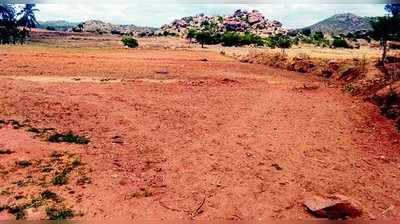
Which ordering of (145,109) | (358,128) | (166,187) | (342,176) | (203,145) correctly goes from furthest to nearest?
(145,109) < (358,128) < (203,145) < (342,176) < (166,187)

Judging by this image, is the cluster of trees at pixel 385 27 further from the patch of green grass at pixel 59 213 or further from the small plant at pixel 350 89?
the patch of green grass at pixel 59 213

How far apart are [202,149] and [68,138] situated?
3.06 meters

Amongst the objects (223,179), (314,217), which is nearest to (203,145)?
(223,179)

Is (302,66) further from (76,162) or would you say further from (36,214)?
(36,214)

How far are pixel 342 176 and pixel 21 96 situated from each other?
10.6 meters

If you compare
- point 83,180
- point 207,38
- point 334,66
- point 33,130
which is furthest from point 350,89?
point 207,38

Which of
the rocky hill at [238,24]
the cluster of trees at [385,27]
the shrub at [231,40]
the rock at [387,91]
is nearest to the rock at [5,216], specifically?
the rock at [387,91]

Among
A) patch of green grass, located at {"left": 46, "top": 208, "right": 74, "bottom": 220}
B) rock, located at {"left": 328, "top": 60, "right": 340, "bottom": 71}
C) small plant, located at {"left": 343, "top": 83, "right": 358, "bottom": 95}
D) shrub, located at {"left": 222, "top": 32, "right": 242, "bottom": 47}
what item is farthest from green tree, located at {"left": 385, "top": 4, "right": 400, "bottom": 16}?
shrub, located at {"left": 222, "top": 32, "right": 242, "bottom": 47}

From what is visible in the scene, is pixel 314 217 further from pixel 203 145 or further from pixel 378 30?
pixel 378 30

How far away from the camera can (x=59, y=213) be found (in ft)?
21.2

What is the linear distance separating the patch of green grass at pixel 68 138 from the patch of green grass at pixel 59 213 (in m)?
3.60

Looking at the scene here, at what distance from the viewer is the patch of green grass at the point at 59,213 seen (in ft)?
20.8

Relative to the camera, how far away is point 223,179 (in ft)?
26.4

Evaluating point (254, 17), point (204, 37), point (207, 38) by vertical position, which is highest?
point (254, 17)
